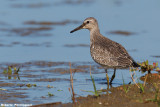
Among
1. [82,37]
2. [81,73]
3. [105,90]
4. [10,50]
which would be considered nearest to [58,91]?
[105,90]

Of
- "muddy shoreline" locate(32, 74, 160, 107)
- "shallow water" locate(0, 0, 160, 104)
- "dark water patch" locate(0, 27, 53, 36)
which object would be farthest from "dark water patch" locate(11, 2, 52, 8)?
"muddy shoreline" locate(32, 74, 160, 107)

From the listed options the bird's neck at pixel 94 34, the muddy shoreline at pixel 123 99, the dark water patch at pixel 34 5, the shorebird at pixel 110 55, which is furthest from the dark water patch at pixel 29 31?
the muddy shoreline at pixel 123 99

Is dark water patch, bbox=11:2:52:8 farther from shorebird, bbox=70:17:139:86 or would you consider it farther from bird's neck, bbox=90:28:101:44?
shorebird, bbox=70:17:139:86

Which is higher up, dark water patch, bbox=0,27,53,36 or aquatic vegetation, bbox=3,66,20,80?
dark water patch, bbox=0,27,53,36

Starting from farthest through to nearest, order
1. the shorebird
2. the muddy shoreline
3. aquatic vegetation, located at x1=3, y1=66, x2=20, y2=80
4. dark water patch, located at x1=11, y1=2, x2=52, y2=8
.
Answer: dark water patch, located at x1=11, y1=2, x2=52, y2=8
aquatic vegetation, located at x1=3, y1=66, x2=20, y2=80
the shorebird
the muddy shoreline

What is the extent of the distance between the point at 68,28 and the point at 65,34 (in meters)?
0.83

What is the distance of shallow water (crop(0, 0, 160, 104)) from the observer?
9625 millimetres

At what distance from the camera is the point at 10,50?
12.7 m

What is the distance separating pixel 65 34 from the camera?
14664 mm

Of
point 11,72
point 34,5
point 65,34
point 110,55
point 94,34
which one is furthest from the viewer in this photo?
point 34,5

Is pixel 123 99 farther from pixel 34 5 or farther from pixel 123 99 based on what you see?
pixel 34 5

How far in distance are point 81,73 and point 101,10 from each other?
8.16m

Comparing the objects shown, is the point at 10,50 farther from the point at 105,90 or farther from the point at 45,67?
the point at 105,90

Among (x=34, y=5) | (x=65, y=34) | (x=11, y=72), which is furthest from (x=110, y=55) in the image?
(x=34, y=5)
